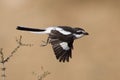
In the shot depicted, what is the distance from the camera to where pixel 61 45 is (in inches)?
55.6

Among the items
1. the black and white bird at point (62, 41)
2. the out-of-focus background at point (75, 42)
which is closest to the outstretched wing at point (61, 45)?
the black and white bird at point (62, 41)

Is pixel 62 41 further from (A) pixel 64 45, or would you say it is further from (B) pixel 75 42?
(B) pixel 75 42

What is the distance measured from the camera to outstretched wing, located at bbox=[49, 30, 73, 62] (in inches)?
55.6

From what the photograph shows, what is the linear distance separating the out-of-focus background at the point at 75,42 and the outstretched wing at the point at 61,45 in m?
1.34

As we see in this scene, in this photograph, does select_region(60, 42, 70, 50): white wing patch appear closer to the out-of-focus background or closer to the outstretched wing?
the outstretched wing

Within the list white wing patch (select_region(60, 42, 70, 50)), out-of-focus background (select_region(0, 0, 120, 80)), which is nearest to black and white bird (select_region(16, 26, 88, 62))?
white wing patch (select_region(60, 42, 70, 50))

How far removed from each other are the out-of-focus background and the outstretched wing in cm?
134

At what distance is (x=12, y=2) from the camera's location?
2.85 m

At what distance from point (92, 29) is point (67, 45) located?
1.43m

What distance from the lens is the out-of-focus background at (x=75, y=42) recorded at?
Result: 110 inches

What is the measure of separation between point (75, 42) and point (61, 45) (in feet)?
4.62

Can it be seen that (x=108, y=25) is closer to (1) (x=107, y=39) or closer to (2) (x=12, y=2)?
(1) (x=107, y=39)

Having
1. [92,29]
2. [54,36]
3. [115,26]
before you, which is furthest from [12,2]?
[54,36]

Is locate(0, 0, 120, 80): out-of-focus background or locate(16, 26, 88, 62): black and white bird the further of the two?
locate(0, 0, 120, 80): out-of-focus background
